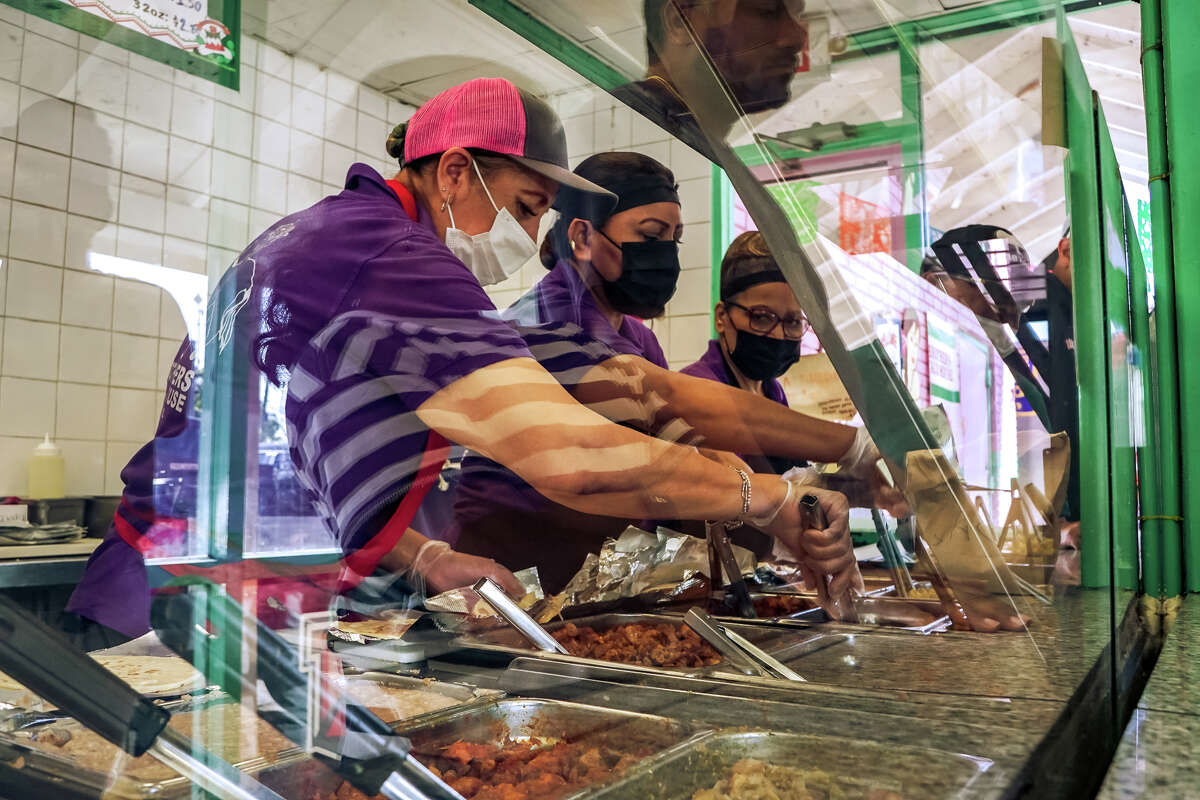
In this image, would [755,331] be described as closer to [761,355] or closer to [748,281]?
[761,355]

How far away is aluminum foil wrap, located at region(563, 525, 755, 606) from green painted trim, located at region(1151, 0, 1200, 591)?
103cm

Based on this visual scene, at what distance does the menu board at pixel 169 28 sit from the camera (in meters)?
0.37

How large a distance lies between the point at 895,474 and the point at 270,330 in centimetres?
84

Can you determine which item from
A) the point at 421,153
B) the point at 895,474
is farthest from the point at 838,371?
the point at 421,153

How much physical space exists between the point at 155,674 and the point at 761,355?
45.7 inches

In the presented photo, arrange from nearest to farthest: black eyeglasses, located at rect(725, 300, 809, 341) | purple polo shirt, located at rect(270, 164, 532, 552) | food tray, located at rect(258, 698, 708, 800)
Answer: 1. purple polo shirt, located at rect(270, 164, 532, 552)
2. food tray, located at rect(258, 698, 708, 800)
3. black eyeglasses, located at rect(725, 300, 809, 341)

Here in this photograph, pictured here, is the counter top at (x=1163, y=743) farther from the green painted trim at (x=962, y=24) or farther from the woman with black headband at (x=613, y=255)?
the green painted trim at (x=962, y=24)

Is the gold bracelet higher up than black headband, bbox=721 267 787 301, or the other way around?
black headband, bbox=721 267 787 301

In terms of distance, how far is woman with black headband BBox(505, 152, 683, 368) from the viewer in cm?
86

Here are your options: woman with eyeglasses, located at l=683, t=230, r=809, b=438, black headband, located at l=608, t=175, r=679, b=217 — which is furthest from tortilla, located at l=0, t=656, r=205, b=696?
woman with eyeglasses, located at l=683, t=230, r=809, b=438

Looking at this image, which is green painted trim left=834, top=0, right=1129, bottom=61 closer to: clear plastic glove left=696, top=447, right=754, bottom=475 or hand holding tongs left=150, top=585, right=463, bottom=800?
clear plastic glove left=696, top=447, right=754, bottom=475

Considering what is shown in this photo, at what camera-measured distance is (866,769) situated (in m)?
0.64

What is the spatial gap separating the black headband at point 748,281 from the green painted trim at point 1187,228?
116 cm

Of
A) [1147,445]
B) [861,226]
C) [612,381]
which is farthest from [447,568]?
[1147,445]
